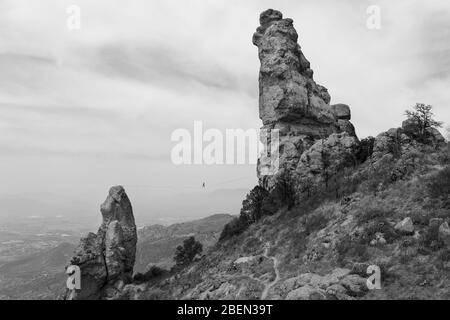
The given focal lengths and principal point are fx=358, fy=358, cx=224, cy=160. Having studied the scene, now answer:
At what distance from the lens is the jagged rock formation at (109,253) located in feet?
201

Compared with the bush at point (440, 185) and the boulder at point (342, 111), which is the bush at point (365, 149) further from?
the bush at point (440, 185)

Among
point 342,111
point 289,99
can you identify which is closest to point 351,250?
point 289,99

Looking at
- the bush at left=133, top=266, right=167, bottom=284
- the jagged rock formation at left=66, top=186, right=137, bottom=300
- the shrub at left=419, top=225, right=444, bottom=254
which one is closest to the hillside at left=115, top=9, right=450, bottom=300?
the shrub at left=419, top=225, right=444, bottom=254

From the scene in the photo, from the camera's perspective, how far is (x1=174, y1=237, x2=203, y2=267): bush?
67688 millimetres

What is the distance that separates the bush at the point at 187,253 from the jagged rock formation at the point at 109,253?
8635mm

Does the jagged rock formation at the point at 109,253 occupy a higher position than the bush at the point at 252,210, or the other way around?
the bush at the point at 252,210

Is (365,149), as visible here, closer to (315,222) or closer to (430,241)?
(315,222)

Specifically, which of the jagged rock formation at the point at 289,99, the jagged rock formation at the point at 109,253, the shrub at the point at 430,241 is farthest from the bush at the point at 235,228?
the shrub at the point at 430,241

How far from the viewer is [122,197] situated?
69250mm

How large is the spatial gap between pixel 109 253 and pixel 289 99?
143 feet

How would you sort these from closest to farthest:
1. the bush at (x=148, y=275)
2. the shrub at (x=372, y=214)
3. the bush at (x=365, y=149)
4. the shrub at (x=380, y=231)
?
1. the shrub at (x=380, y=231)
2. the shrub at (x=372, y=214)
3. the bush at (x=365, y=149)
4. the bush at (x=148, y=275)

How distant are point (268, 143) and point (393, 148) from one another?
23.4 meters

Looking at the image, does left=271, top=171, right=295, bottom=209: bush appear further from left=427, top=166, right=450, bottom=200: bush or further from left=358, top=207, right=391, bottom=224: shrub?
left=427, top=166, right=450, bottom=200: bush
